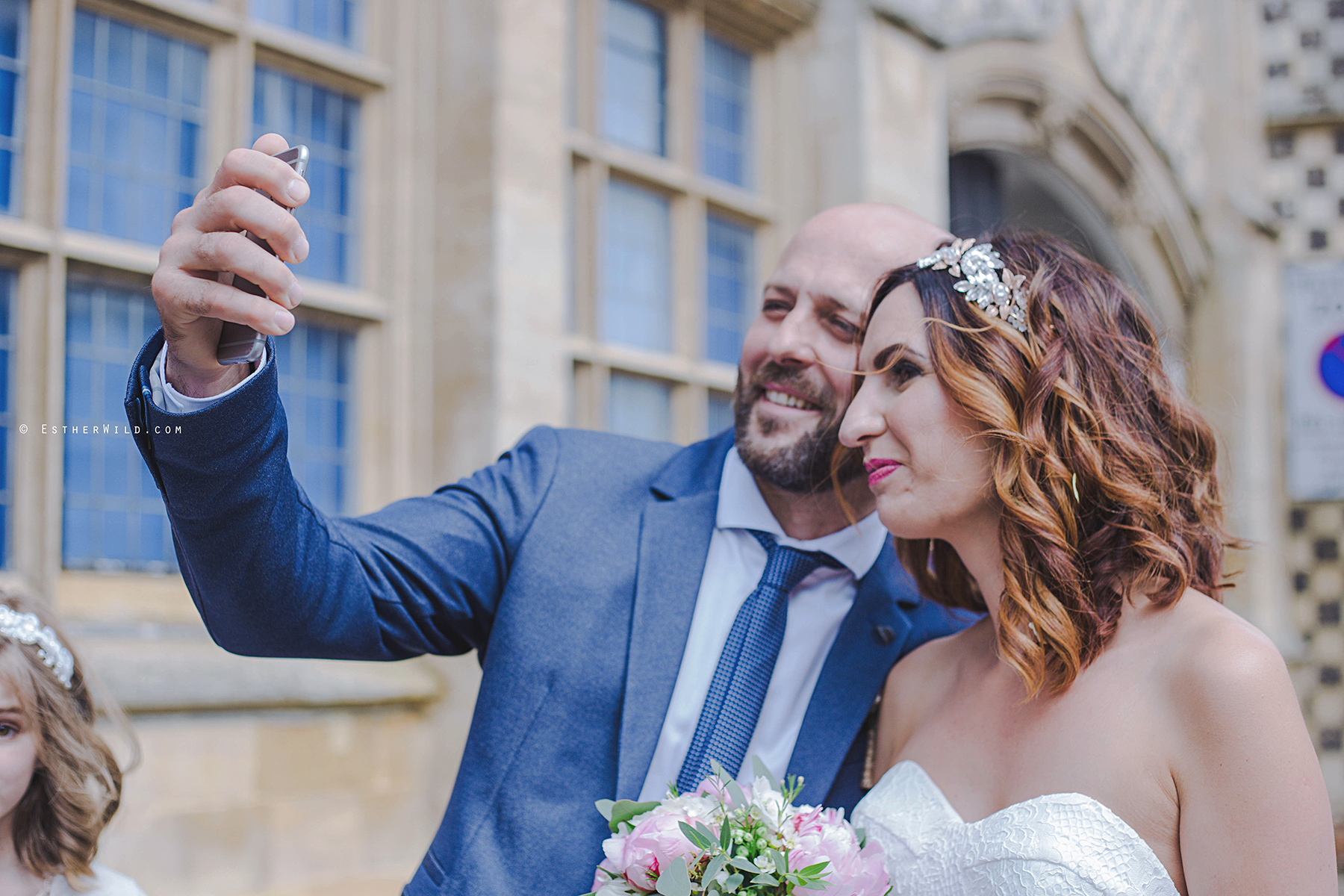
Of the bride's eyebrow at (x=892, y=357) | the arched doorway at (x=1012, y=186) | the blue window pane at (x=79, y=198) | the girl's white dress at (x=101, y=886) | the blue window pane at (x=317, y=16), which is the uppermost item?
the arched doorway at (x=1012, y=186)

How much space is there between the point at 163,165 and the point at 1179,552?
2.95m

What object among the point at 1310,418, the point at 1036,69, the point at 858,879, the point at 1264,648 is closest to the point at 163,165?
the point at 858,879

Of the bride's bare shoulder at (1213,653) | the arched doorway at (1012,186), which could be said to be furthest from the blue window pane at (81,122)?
the arched doorway at (1012,186)

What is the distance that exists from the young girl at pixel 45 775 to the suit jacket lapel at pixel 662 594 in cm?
104

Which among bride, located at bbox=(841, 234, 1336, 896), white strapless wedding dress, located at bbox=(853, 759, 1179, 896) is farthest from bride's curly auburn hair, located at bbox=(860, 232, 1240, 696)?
white strapless wedding dress, located at bbox=(853, 759, 1179, 896)

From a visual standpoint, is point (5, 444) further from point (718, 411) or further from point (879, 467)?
point (718, 411)

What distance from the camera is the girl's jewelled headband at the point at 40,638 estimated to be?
2.15 metres

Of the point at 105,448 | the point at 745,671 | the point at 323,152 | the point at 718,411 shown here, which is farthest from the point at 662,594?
the point at 718,411

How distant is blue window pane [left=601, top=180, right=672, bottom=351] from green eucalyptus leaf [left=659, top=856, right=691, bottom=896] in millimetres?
3193

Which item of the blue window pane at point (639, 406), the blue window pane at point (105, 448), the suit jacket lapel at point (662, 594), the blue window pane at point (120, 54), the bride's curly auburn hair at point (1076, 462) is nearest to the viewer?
the bride's curly auburn hair at point (1076, 462)

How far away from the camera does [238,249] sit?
1.23 m

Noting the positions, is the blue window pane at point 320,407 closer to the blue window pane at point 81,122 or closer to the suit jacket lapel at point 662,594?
the blue window pane at point 81,122

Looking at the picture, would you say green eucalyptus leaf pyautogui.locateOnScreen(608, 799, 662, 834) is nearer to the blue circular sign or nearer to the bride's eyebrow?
the bride's eyebrow

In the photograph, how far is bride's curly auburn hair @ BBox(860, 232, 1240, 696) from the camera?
69.6 inches
